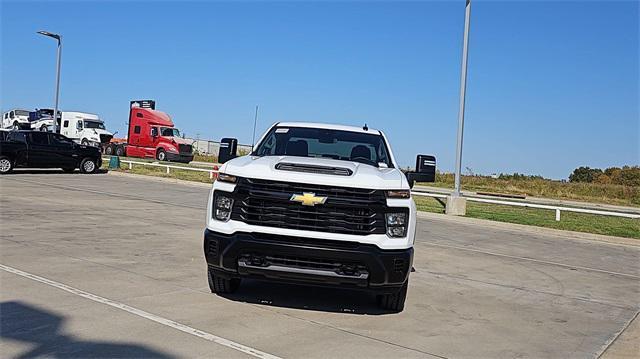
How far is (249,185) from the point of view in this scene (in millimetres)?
5711

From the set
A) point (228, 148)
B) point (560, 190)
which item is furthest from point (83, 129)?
point (228, 148)

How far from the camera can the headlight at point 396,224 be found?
18.6ft

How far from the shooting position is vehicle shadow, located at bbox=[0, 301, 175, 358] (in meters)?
4.45

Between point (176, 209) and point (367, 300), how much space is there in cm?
1032

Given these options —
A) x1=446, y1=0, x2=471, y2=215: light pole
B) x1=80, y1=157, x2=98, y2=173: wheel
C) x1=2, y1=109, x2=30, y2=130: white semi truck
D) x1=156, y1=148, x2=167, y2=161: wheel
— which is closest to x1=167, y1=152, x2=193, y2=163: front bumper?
x1=156, y1=148, x2=167, y2=161: wheel

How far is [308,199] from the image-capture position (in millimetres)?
5570

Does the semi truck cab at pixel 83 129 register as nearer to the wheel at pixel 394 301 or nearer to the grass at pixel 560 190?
the grass at pixel 560 190

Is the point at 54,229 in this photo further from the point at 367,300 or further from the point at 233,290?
the point at 367,300

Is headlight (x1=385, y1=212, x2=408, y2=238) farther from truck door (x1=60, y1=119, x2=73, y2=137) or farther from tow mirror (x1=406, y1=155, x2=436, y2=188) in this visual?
truck door (x1=60, y1=119, x2=73, y2=137)

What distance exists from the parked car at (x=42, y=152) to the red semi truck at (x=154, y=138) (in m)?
11.4

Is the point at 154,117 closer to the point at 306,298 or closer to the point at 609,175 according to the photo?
the point at 306,298

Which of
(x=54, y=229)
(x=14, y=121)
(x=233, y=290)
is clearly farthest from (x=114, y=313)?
(x=14, y=121)

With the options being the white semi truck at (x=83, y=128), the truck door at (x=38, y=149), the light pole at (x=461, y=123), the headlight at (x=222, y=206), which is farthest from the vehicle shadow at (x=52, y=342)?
the white semi truck at (x=83, y=128)

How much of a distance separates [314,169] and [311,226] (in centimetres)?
58
